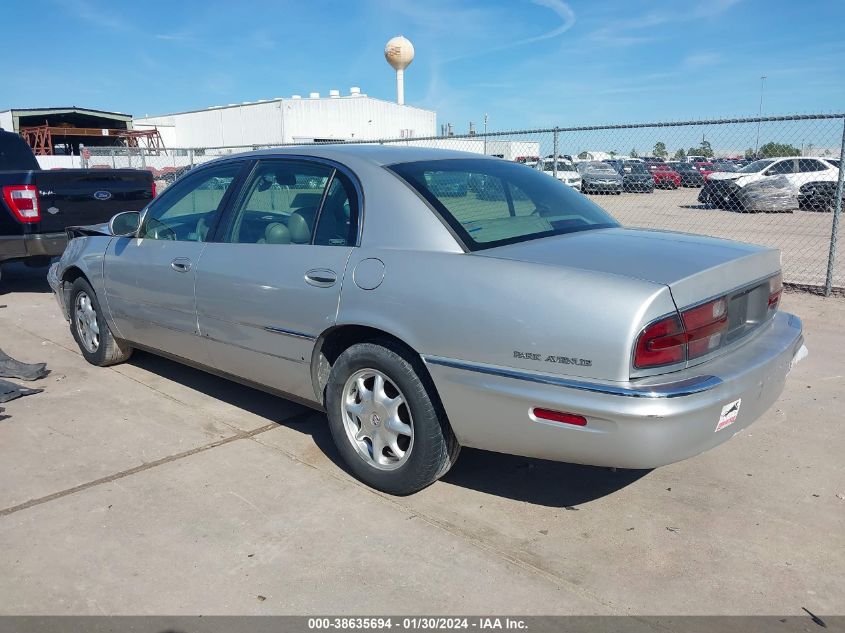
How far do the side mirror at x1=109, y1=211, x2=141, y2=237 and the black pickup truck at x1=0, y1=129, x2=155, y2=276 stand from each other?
3.56 m

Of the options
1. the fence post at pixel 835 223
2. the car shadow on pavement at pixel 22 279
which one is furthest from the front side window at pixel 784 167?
the car shadow on pavement at pixel 22 279

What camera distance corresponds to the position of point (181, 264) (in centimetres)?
423

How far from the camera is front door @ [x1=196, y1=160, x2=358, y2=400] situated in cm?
346

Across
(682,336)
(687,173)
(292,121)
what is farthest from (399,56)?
(682,336)

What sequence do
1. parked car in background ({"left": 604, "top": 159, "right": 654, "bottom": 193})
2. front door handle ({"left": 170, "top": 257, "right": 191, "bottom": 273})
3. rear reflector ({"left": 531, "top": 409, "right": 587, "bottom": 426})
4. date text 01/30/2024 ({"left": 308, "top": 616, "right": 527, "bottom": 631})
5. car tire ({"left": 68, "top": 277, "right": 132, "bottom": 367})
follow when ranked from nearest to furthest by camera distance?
date text 01/30/2024 ({"left": 308, "top": 616, "right": 527, "bottom": 631})
rear reflector ({"left": 531, "top": 409, "right": 587, "bottom": 426})
front door handle ({"left": 170, "top": 257, "right": 191, "bottom": 273})
car tire ({"left": 68, "top": 277, "right": 132, "bottom": 367})
parked car in background ({"left": 604, "top": 159, "right": 654, "bottom": 193})

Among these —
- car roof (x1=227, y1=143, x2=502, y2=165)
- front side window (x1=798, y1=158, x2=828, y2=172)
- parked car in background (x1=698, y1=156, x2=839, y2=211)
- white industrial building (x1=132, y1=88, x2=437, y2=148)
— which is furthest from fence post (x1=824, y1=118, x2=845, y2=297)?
white industrial building (x1=132, y1=88, x2=437, y2=148)

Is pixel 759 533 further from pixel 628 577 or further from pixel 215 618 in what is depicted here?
pixel 215 618

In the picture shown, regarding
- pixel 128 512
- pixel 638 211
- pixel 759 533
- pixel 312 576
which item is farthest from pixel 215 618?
pixel 638 211

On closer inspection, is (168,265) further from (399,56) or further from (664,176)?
(399,56)

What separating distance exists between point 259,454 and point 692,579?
7.43 ft

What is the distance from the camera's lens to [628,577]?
8.96ft

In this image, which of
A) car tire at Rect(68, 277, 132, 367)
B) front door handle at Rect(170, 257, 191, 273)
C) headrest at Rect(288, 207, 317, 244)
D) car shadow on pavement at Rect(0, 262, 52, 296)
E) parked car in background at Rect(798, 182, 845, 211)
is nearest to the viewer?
headrest at Rect(288, 207, 317, 244)

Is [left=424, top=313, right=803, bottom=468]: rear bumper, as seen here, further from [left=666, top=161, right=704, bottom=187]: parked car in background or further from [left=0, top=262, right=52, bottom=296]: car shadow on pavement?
[left=666, top=161, right=704, bottom=187]: parked car in background

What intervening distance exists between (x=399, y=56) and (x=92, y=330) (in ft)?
170
